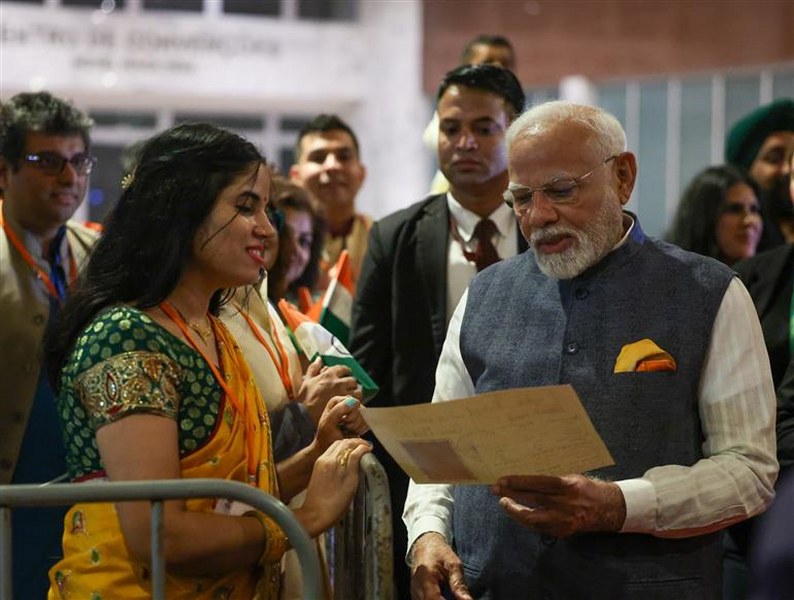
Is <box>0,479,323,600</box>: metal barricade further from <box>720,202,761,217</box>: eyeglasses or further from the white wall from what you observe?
the white wall

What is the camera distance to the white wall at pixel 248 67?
1468 centimetres

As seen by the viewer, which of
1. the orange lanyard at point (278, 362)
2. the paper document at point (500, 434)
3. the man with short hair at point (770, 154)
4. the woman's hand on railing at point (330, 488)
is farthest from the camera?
the man with short hair at point (770, 154)

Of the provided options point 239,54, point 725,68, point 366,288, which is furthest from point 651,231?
point 366,288

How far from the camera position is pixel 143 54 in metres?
15.0

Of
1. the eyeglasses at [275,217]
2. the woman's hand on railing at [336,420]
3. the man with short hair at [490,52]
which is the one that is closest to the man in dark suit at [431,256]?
the eyeglasses at [275,217]

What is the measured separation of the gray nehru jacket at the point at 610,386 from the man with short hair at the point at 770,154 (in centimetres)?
280

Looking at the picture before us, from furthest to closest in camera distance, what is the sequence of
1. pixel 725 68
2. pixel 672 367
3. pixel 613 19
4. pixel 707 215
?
1. pixel 613 19
2. pixel 725 68
3. pixel 707 215
4. pixel 672 367

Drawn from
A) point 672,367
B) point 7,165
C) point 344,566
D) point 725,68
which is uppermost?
point 725,68

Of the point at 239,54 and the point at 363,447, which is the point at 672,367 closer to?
the point at 363,447

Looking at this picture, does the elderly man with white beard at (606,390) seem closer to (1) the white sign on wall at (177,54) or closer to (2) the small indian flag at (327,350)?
(2) the small indian flag at (327,350)

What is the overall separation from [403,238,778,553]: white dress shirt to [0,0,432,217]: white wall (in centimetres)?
1199

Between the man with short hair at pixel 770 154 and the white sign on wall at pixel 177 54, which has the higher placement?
the white sign on wall at pixel 177 54

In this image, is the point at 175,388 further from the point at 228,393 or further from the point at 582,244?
the point at 582,244

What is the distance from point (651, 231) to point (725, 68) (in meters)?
1.77
